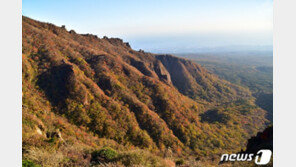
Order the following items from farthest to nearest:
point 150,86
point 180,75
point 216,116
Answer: point 180,75
point 216,116
point 150,86

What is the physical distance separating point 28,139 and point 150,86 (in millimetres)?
38221

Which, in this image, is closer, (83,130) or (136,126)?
(83,130)

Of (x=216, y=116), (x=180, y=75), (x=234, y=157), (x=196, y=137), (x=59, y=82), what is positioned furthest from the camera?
(x=180, y=75)

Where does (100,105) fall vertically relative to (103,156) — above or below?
below

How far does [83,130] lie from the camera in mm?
23594

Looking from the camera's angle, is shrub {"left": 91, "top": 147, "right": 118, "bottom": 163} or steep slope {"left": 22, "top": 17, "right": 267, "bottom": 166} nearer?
shrub {"left": 91, "top": 147, "right": 118, "bottom": 163}

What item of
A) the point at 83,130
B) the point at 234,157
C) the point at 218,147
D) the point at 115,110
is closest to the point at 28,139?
the point at 234,157

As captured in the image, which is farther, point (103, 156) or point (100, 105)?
point (100, 105)

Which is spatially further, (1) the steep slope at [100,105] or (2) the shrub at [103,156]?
(1) the steep slope at [100,105]
